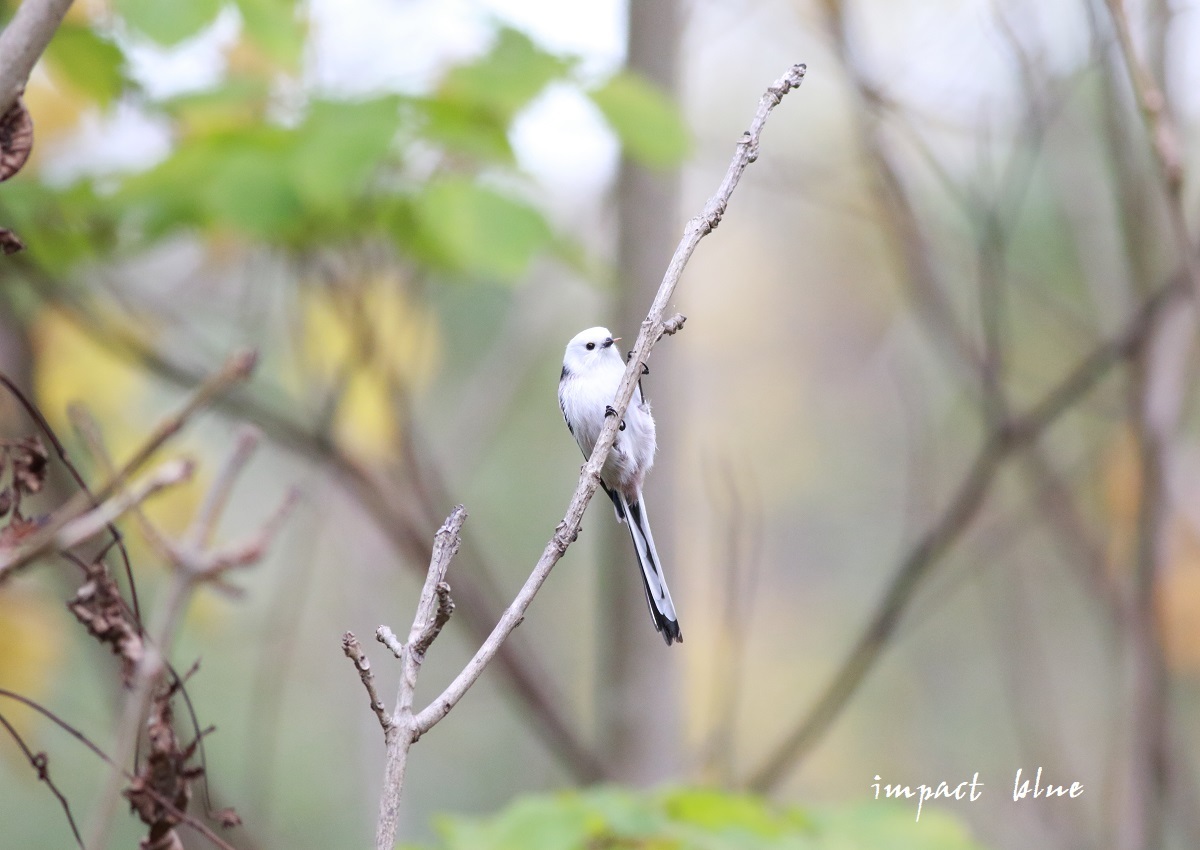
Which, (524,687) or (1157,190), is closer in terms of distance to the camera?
(524,687)

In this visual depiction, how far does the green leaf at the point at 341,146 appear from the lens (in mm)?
2758

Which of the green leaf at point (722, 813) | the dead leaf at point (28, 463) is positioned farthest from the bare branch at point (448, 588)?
the green leaf at point (722, 813)

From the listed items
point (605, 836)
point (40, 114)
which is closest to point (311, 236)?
point (605, 836)

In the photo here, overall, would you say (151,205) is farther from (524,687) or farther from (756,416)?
(756,416)

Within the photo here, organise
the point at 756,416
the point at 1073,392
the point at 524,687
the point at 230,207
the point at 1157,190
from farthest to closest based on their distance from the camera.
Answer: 1. the point at 756,416
2. the point at 1157,190
3. the point at 524,687
4. the point at 1073,392
5. the point at 230,207

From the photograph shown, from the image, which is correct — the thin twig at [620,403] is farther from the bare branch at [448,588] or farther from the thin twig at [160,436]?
the thin twig at [160,436]

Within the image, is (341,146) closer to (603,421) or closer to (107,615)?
(603,421)

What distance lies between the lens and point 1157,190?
465 centimetres

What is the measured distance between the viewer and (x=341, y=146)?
2.83 metres

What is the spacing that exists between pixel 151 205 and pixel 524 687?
86.2 inches

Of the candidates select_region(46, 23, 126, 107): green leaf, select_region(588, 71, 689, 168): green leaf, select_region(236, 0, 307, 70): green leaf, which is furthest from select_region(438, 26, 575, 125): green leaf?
select_region(46, 23, 126, 107): green leaf

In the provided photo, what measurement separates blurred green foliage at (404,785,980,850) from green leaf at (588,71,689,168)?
1.83 meters

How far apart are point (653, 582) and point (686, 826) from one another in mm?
502

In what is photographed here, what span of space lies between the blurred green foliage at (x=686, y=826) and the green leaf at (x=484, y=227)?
132 centimetres
